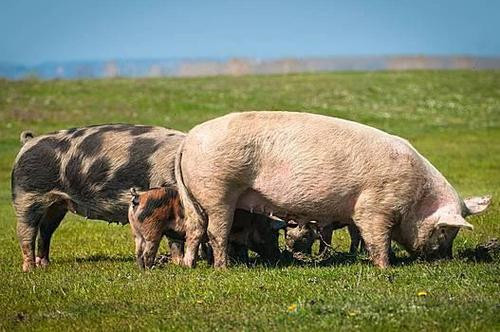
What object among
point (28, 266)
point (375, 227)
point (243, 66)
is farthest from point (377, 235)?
point (243, 66)

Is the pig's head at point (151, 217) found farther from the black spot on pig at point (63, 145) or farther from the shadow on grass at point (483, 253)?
the shadow on grass at point (483, 253)

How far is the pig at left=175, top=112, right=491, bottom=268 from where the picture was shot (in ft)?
35.8

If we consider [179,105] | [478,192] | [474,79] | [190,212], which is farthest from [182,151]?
[474,79]

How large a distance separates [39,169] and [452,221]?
5.33 metres

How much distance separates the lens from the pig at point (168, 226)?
11555 millimetres

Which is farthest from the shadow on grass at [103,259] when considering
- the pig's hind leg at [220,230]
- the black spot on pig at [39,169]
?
the pig's hind leg at [220,230]

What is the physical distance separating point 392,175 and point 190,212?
2430mm

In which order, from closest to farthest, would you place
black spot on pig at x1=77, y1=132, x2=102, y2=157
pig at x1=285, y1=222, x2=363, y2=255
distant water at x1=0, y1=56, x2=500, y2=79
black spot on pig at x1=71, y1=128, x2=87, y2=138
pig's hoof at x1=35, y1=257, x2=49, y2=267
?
pig at x1=285, y1=222, x2=363, y2=255, black spot on pig at x1=77, y1=132, x2=102, y2=157, black spot on pig at x1=71, y1=128, x2=87, y2=138, pig's hoof at x1=35, y1=257, x2=49, y2=267, distant water at x1=0, y1=56, x2=500, y2=79

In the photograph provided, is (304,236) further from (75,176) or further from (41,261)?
(41,261)

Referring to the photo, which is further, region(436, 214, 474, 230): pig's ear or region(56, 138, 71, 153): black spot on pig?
region(56, 138, 71, 153): black spot on pig

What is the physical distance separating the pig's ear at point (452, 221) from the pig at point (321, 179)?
15mm

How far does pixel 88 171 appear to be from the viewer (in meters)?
12.3

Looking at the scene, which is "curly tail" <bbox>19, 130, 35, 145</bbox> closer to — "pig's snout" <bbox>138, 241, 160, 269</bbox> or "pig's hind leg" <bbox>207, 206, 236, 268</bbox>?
"pig's snout" <bbox>138, 241, 160, 269</bbox>

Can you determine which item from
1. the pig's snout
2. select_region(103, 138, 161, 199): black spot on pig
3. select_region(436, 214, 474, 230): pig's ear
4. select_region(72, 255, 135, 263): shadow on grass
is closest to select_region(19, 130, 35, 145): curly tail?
select_region(103, 138, 161, 199): black spot on pig
